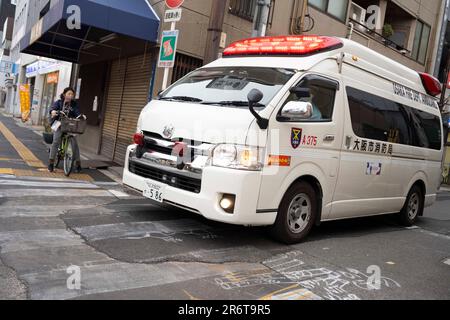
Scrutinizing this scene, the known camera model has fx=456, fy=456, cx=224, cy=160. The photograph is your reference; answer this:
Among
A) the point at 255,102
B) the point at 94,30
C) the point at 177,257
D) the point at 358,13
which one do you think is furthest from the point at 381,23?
the point at 177,257

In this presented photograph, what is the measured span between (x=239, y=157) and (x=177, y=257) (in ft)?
3.94

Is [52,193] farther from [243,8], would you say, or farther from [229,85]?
[243,8]

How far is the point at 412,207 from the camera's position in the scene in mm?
8297

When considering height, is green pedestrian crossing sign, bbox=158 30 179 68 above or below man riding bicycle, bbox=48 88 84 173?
above

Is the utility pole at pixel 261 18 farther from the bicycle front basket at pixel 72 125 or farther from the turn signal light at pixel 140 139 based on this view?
the turn signal light at pixel 140 139

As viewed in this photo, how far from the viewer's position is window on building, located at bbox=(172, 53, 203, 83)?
10.3 meters

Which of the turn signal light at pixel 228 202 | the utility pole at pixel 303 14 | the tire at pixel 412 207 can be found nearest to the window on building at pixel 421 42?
the utility pole at pixel 303 14

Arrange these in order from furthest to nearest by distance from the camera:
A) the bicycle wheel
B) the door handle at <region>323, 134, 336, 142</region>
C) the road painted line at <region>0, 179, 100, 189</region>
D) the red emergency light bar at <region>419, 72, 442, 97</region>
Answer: the bicycle wheel
the red emergency light bar at <region>419, 72, 442, 97</region>
the road painted line at <region>0, 179, 100, 189</region>
the door handle at <region>323, 134, 336, 142</region>

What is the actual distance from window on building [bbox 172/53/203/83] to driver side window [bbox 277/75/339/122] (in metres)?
5.28

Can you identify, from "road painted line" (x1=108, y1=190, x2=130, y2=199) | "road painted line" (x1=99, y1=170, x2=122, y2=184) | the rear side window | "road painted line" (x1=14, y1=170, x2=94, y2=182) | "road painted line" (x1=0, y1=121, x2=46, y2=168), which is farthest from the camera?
"road painted line" (x1=0, y1=121, x2=46, y2=168)

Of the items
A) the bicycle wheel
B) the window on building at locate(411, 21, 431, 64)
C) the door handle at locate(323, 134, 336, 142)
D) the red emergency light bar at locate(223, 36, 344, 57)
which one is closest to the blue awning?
the bicycle wheel

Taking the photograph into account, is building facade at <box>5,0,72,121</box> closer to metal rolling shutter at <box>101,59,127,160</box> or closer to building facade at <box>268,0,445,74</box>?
metal rolling shutter at <box>101,59,127,160</box>
